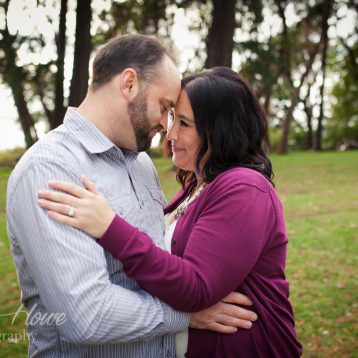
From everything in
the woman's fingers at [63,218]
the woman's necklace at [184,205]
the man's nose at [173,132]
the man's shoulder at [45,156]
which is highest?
the man's nose at [173,132]

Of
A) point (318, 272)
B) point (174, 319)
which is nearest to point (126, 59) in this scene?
point (174, 319)

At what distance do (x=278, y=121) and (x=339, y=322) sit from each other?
37.8 metres

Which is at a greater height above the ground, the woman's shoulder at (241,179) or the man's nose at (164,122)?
the man's nose at (164,122)

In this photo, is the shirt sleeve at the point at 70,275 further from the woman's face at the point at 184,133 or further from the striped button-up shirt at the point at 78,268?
the woman's face at the point at 184,133

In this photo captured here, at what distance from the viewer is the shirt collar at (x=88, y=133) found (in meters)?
2.16

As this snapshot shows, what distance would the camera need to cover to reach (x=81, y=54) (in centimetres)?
630

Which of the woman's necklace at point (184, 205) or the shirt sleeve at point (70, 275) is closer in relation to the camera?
the shirt sleeve at point (70, 275)

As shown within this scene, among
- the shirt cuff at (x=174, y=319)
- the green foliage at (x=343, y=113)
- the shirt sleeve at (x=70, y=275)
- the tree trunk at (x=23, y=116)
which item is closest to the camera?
the shirt sleeve at (x=70, y=275)

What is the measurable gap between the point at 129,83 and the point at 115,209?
69 cm

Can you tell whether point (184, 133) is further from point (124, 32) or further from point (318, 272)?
point (124, 32)

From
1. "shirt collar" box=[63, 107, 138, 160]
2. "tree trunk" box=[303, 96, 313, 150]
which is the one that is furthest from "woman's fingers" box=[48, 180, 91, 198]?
"tree trunk" box=[303, 96, 313, 150]

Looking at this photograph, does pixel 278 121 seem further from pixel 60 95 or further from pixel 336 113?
pixel 60 95

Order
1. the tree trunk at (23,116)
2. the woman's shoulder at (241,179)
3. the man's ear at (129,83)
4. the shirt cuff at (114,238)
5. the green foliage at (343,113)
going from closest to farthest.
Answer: the shirt cuff at (114,238) < the woman's shoulder at (241,179) < the man's ear at (129,83) < the tree trunk at (23,116) < the green foliage at (343,113)

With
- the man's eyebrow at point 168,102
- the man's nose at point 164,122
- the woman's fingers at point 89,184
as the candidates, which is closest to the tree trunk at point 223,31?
the man's nose at point 164,122
